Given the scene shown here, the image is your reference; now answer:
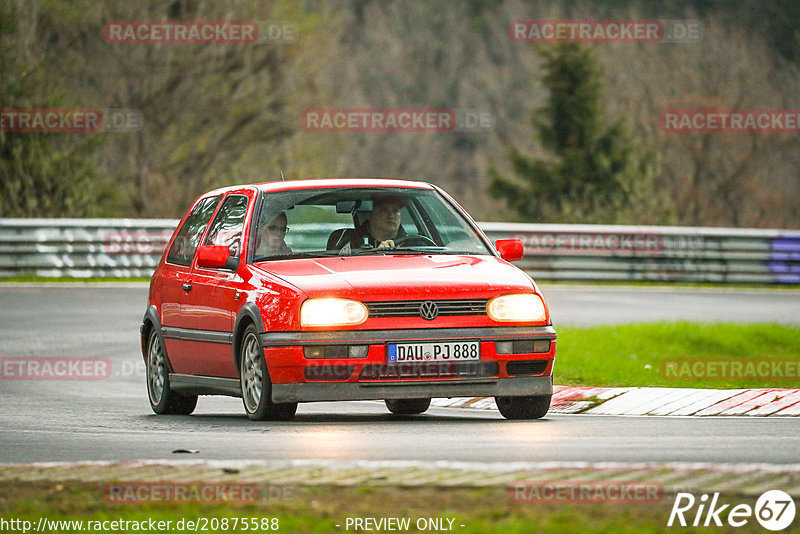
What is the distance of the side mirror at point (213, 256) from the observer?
11.5 m

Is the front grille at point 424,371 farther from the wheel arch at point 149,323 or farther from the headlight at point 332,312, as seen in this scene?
the wheel arch at point 149,323

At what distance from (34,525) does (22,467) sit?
156 cm

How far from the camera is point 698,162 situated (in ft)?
152

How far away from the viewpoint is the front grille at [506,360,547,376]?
1088cm

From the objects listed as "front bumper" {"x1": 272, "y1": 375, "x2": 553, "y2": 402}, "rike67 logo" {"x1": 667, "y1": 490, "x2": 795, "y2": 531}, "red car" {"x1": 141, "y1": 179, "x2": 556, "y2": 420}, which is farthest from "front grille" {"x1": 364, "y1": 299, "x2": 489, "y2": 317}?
"rike67 logo" {"x1": 667, "y1": 490, "x2": 795, "y2": 531}

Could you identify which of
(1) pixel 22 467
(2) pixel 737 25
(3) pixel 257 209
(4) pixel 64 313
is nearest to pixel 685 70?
(2) pixel 737 25

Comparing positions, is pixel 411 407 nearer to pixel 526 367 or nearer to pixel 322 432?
pixel 526 367

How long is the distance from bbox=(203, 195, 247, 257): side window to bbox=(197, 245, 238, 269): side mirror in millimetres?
173

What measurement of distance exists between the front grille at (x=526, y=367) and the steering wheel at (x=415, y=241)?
53.2 inches

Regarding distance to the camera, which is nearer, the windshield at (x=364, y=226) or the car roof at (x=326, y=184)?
the windshield at (x=364, y=226)

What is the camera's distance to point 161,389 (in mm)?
12734

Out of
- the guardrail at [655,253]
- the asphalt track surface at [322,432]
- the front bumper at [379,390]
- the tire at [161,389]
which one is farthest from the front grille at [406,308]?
the guardrail at [655,253]

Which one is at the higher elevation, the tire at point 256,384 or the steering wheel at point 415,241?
the steering wheel at point 415,241

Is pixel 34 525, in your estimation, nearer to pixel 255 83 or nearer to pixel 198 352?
pixel 198 352
